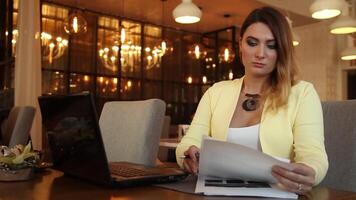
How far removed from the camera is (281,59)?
49.4 inches

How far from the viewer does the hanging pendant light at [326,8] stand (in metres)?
3.11

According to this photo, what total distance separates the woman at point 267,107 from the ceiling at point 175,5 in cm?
446

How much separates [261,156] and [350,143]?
570 millimetres

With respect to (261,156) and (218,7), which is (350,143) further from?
(218,7)

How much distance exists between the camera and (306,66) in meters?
6.84

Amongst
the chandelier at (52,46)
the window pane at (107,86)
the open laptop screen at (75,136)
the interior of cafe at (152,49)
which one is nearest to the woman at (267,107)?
the open laptop screen at (75,136)

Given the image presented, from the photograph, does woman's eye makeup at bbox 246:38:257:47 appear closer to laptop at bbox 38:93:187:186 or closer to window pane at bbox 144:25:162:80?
laptop at bbox 38:93:187:186

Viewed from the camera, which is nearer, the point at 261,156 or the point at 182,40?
the point at 261,156

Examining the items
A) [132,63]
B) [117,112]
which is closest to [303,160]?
[117,112]

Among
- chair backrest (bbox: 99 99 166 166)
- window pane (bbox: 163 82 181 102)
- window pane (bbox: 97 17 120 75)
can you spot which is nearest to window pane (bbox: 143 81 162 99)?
window pane (bbox: 163 82 181 102)

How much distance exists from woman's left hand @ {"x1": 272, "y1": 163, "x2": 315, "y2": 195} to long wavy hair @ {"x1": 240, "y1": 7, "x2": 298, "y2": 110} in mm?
370

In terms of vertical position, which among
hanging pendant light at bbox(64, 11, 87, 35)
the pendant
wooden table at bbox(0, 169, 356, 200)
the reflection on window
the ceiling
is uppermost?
the ceiling

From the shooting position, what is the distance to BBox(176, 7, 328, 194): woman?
1.17m

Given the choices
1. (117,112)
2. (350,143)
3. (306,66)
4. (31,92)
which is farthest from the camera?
(306,66)
